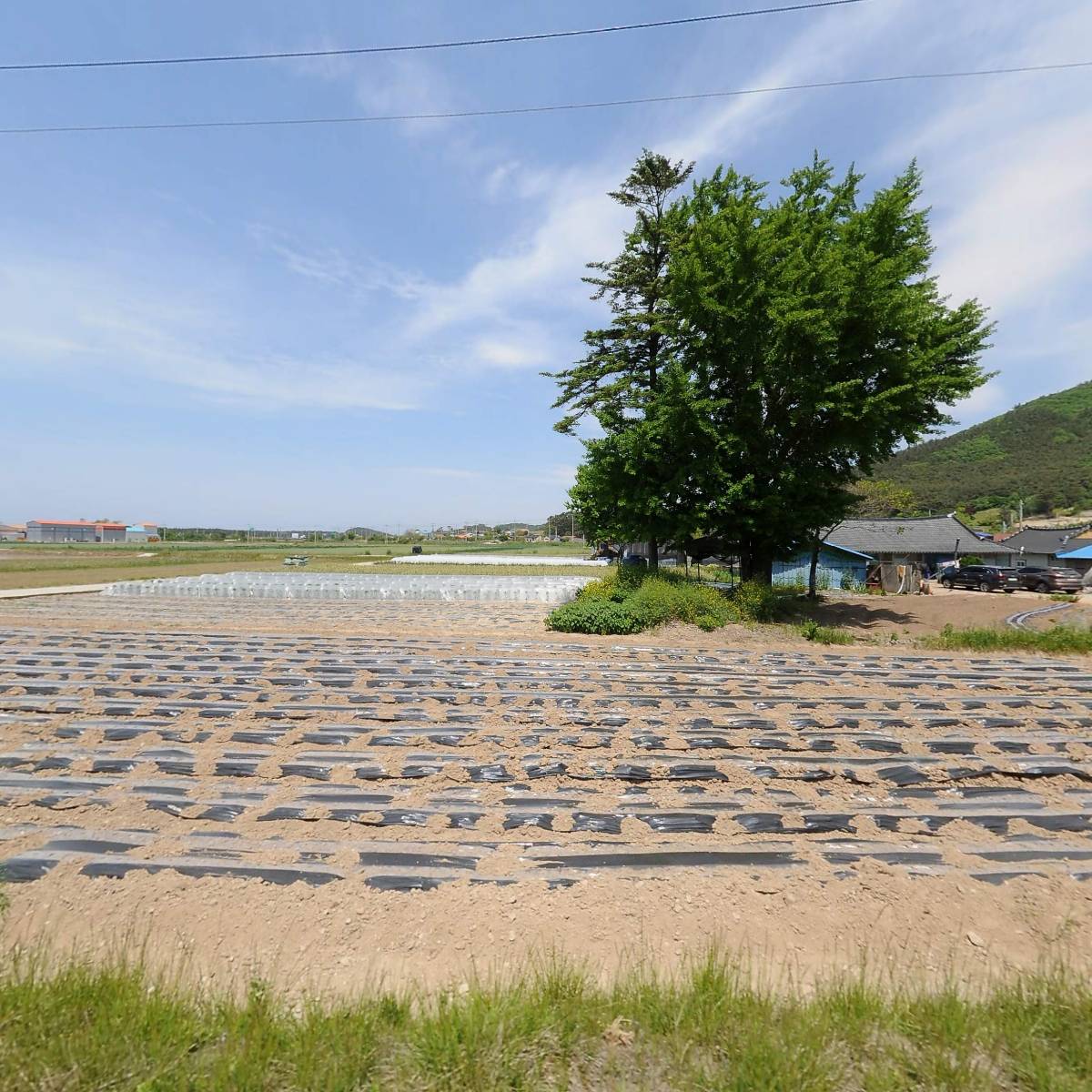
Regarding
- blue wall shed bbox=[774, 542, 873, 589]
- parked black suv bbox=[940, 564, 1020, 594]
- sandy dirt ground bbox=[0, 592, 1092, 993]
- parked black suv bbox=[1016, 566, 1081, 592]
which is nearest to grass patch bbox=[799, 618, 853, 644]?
sandy dirt ground bbox=[0, 592, 1092, 993]

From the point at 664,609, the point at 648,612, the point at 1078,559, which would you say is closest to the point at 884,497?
the point at 1078,559

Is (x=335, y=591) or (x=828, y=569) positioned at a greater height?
(x=335, y=591)

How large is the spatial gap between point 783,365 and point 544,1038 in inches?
696

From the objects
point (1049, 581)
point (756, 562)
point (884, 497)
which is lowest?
point (1049, 581)

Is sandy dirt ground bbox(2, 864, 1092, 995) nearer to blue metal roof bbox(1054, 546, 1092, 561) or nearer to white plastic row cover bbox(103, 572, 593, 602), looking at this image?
white plastic row cover bbox(103, 572, 593, 602)

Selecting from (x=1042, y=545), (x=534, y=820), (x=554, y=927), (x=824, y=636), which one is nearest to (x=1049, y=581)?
(x=1042, y=545)

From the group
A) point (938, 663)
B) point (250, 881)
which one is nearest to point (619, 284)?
point (938, 663)

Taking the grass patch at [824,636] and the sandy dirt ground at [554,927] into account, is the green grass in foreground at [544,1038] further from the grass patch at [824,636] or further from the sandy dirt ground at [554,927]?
the grass patch at [824,636]

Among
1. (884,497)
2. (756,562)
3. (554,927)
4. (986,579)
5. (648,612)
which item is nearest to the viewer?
(554,927)

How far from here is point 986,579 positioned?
106 ft

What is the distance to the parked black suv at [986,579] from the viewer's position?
3175 cm

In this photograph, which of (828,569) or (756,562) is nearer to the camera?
(756,562)

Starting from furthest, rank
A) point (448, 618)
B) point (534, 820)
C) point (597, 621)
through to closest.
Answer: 1. point (448, 618)
2. point (597, 621)
3. point (534, 820)

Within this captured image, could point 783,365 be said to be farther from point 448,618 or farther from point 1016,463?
point 1016,463
